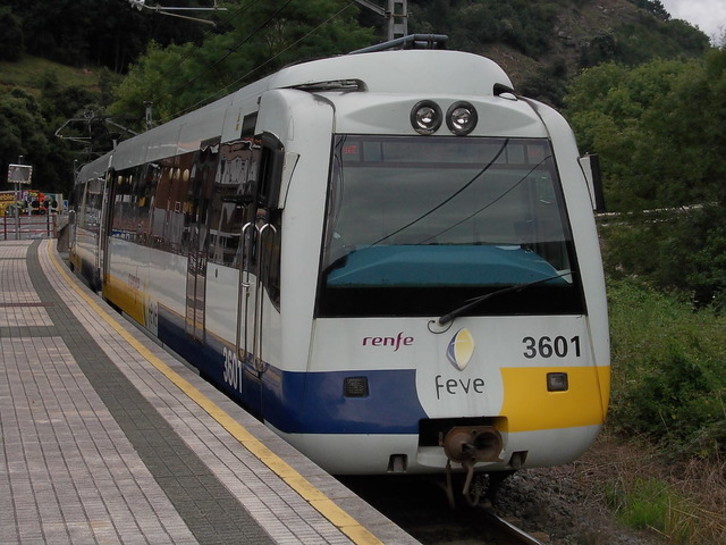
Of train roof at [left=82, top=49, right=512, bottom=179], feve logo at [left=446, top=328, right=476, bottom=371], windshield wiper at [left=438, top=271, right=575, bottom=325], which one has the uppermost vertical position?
train roof at [left=82, top=49, right=512, bottom=179]

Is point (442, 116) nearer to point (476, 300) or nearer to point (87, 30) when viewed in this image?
point (476, 300)

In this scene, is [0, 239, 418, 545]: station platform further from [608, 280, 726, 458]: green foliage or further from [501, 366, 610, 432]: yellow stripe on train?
[608, 280, 726, 458]: green foliage

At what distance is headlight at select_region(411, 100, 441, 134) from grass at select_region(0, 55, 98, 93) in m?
116

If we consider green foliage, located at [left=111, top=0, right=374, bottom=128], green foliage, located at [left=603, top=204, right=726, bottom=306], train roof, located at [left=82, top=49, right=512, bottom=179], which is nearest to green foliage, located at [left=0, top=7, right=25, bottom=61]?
green foliage, located at [left=111, top=0, right=374, bottom=128]

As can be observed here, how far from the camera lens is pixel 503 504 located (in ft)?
31.4

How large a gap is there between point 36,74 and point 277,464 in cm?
12598

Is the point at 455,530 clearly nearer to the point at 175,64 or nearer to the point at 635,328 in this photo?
the point at 635,328

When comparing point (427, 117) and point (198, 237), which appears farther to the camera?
point (198, 237)

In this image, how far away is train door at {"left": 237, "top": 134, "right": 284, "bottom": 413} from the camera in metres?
8.38

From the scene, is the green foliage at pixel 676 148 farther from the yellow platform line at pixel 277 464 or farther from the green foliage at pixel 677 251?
the yellow platform line at pixel 277 464

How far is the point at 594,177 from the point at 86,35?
136 meters

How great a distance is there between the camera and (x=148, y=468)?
25.2 ft

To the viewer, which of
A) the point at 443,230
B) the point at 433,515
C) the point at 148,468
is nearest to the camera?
the point at 148,468

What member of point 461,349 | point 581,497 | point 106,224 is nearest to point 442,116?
point 461,349
